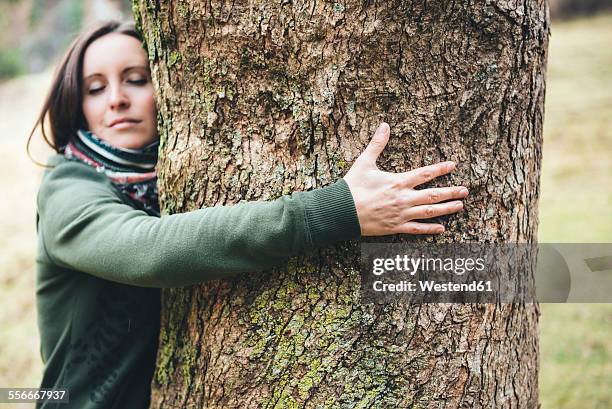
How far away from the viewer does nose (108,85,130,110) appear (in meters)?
1.98

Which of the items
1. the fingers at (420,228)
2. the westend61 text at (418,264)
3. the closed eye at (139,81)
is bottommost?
the westend61 text at (418,264)

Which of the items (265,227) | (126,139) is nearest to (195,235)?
(265,227)

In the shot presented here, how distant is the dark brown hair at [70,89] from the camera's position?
207 centimetres

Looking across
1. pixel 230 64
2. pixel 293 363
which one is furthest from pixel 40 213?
pixel 293 363

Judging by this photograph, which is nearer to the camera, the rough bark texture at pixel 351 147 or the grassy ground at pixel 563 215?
the rough bark texture at pixel 351 147

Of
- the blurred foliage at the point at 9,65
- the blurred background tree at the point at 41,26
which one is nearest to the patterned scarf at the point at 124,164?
the blurred foliage at the point at 9,65

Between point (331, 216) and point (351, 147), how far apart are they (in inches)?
8.1

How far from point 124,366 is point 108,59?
3.58 feet

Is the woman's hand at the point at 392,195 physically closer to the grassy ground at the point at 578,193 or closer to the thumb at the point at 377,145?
the thumb at the point at 377,145

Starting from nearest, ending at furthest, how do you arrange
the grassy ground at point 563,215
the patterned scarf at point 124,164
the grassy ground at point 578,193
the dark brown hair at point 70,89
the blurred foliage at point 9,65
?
the patterned scarf at point 124,164 → the dark brown hair at point 70,89 → the grassy ground at point 578,193 → the grassy ground at point 563,215 → the blurred foliage at point 9,65

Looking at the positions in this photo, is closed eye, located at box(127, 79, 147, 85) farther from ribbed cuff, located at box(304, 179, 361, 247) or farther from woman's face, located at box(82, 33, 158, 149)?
ribbed cuff, located at box(304, 179, 361, 247)

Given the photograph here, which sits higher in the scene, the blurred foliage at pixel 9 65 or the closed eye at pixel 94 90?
the blurred foliage at pixel 9 65

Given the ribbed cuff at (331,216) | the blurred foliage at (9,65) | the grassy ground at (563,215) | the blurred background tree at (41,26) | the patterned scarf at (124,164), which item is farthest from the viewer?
the blurred background tree at (41,26)

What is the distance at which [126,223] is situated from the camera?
160 centimetres
